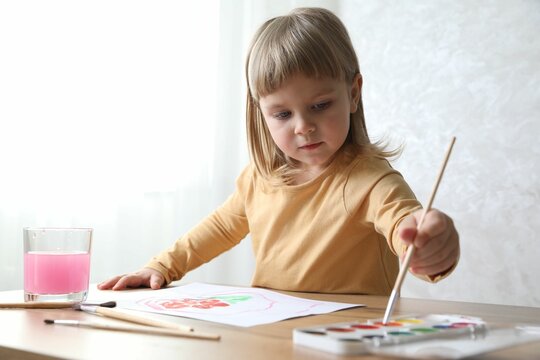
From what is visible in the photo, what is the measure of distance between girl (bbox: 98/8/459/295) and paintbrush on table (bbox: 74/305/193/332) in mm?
289

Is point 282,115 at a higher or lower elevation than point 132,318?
higher

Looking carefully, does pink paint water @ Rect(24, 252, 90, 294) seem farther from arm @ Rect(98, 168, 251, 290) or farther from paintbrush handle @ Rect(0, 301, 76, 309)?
arm @ Rect(98, 168, 251, 290)

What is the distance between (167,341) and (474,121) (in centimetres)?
205

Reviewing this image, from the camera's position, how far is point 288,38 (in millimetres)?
1181

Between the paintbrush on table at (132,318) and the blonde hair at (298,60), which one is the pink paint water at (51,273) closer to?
the paintbrush on table at (132,318)

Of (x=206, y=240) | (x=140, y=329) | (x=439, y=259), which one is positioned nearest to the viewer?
(x=140, y=329)

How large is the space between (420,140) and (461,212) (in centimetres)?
32

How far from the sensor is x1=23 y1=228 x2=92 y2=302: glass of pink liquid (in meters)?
0.85

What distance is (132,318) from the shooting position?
0.72m

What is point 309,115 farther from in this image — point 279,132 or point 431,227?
point 431,227

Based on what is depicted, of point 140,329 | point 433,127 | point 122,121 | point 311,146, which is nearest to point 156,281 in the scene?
point 311,146

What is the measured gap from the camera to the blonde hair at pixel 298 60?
3.76 ft

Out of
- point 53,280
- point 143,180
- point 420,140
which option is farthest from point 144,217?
point 53,280

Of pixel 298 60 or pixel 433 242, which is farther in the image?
pixel 298 60
